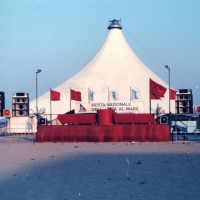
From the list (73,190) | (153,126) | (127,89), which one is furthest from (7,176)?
(127,89)

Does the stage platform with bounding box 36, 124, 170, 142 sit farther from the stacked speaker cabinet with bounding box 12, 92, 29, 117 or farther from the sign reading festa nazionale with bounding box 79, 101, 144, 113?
the sign reading festa nazionale with bounding box 79, 101, 144, 113

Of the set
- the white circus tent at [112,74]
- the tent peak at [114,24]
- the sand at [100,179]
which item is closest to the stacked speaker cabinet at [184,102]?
the sand at [100,179]

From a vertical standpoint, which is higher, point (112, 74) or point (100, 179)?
point (112, 74)

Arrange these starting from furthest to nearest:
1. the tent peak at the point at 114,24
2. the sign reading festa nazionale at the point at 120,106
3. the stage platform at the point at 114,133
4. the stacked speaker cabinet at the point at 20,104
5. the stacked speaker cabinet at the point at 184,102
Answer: the tent peak at the point at 114,24 → the sign reading festa nazionale at the point at 120,106 → the stacked speaker cabinet at the point at 184,102 → the stacked speaker cabinet at the point at 20,104 → the stage platform at the point at 114,133

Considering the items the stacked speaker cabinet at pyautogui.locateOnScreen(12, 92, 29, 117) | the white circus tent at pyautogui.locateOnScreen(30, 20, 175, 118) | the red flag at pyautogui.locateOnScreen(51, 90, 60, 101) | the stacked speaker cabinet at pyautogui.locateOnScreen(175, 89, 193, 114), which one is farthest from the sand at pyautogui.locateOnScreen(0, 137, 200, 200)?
the white circus tent at pyautogui.locateOnScreen(30, 20, 175, 118)

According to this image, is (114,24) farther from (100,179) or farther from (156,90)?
(100,179)

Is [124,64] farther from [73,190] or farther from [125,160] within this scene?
[73,190]

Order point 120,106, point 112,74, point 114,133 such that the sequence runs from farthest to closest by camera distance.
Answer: point 112,74 < point 120,106 < point 114,133

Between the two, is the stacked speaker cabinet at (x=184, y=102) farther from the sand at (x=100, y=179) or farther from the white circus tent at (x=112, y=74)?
the white circus tent at (x=112, y=74)

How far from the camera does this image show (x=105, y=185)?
35.9 ft

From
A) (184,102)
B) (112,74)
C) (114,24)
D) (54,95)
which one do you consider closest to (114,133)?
(54,95)

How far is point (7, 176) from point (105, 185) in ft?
10.3

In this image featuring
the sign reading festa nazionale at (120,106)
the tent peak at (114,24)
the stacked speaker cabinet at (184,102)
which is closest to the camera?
the stacked speaker cabinet at (184,102)

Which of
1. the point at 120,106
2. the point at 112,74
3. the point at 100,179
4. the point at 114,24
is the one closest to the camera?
the point at 100,179
